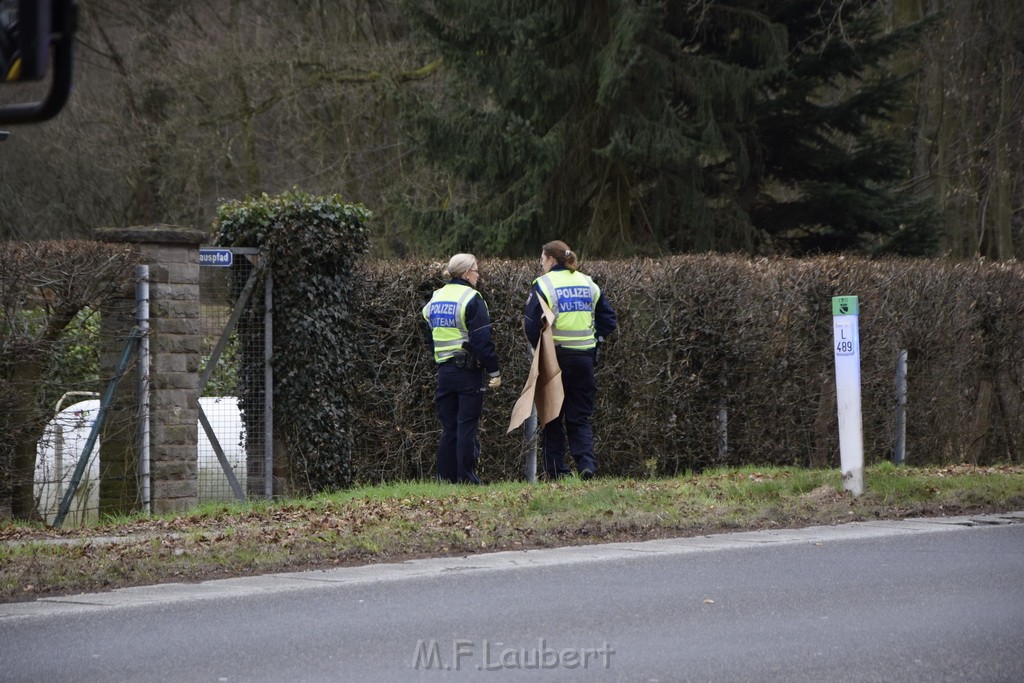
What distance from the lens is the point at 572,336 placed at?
463 inches

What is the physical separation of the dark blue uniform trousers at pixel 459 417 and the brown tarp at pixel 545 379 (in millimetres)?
399

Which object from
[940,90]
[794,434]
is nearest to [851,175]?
[940,90]

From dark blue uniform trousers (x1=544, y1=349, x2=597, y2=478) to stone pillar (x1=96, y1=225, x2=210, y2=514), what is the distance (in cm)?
322

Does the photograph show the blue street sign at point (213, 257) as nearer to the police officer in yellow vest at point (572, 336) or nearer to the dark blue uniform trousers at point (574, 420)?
the police officer in yellow vest at point (572, 336)

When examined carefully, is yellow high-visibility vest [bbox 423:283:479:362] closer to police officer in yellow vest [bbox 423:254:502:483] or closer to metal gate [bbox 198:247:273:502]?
police officer in yellow vest [bbox 423:254:502:483]

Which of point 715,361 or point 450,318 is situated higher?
point 450,318

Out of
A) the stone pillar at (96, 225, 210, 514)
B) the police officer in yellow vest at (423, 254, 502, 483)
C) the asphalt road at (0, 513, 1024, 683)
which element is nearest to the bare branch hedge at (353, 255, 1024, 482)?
the police officer in yellow vest at (423, 254, 502, 483)

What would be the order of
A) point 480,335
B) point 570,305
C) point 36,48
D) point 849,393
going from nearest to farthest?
point 36,48 → point 849,393 → point 480,335 → point 570,305

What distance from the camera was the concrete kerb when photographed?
7.04 m

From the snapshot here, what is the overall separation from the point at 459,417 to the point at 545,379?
34.5 inches

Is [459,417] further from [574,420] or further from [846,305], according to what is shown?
[846,305]

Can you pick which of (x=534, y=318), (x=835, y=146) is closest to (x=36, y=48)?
(x=534, y=318)

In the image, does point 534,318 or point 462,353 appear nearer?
point 462,353

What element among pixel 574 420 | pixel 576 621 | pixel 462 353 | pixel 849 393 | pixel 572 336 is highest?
pixel 572 336
